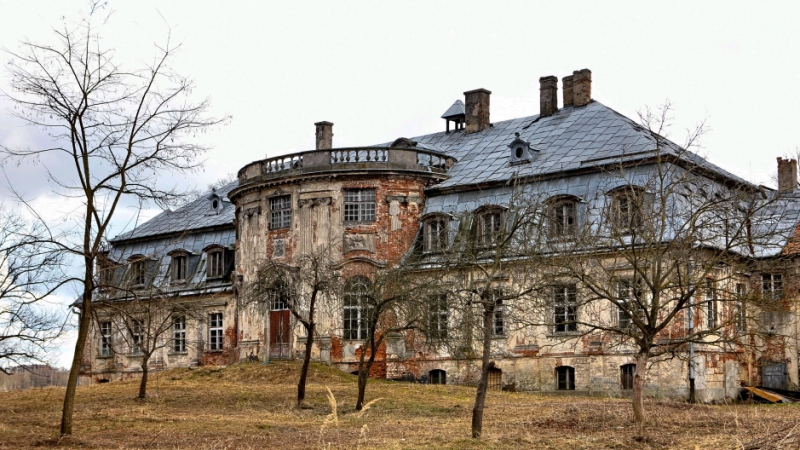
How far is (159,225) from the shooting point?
4794cm

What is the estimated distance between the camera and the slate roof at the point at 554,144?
34.6 metres

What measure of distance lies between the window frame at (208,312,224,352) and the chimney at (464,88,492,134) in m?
13.2

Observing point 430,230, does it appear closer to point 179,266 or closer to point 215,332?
point 215,332

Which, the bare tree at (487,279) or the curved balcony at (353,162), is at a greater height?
the curved balcony at (353,162)

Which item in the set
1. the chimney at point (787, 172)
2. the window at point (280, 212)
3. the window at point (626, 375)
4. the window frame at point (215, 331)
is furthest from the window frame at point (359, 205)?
the chimney at point (787, 172)

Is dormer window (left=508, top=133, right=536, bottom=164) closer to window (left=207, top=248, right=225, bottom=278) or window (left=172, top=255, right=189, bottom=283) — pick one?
window (left=207, top=248, right=225, bottom=278)

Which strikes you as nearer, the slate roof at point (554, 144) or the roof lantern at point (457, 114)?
the slate roof at point (554, 144)

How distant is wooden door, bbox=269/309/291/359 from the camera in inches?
1491

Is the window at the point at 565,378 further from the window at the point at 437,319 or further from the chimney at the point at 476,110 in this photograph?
the chimney at the point at 476,110

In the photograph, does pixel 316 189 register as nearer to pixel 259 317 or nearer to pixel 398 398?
pixel 259 317

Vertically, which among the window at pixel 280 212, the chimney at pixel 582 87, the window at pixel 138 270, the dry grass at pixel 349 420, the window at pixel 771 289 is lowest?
the dry grass at pixel 349 420

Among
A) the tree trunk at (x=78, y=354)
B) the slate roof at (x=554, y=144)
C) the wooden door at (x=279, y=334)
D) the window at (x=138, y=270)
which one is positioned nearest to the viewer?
the tree trunk at (x=78, y=354)

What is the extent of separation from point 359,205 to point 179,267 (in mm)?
12103

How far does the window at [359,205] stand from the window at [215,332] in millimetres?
9058
